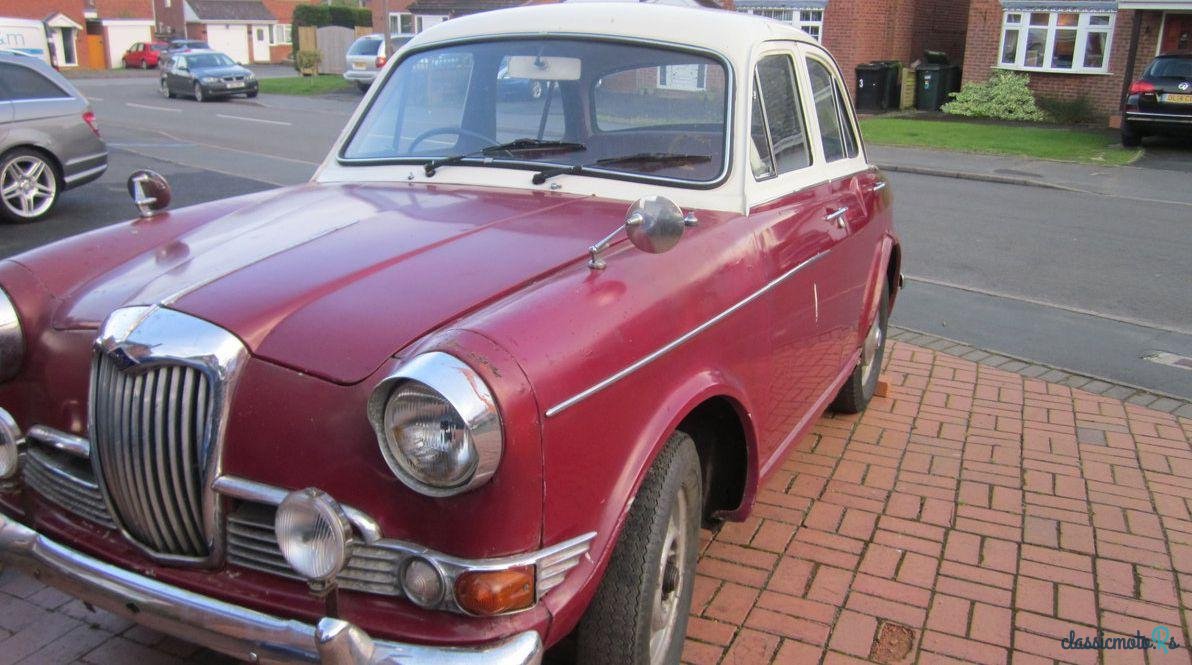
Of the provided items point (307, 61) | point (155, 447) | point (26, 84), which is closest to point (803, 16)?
point (26, 84)

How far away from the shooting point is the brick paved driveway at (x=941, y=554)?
314 centimetres

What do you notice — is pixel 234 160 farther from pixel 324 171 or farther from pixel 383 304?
pixel 383 304

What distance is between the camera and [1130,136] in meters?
17.8

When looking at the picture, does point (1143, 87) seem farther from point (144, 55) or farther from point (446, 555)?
point (144, 55)

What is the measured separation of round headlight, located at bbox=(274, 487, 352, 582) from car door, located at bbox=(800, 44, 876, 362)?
223 cm

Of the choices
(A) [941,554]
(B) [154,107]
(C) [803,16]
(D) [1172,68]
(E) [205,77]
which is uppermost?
(C) [803,16]

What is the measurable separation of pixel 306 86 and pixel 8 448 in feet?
110

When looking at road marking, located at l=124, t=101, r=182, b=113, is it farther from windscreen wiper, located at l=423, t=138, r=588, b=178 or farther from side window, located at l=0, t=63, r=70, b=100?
windscreen wiper, located at l=423, t=138, r=588, b=178

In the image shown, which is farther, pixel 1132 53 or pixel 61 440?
pixel 1132 53

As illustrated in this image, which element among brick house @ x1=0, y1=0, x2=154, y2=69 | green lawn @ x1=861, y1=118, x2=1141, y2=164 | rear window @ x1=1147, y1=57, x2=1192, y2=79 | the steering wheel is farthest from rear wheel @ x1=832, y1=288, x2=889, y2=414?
brick house @ x1=0, y1=0, x2=154, y2=69

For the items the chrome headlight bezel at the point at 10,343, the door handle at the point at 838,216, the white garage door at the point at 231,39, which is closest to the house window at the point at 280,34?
the white garage door at the point at 231,39

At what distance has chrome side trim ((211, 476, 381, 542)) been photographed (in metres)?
2.12

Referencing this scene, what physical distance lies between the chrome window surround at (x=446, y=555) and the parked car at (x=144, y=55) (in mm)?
57942

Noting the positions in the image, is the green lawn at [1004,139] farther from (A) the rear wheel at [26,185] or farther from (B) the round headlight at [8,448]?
(B) the round headlight at [8,448]
